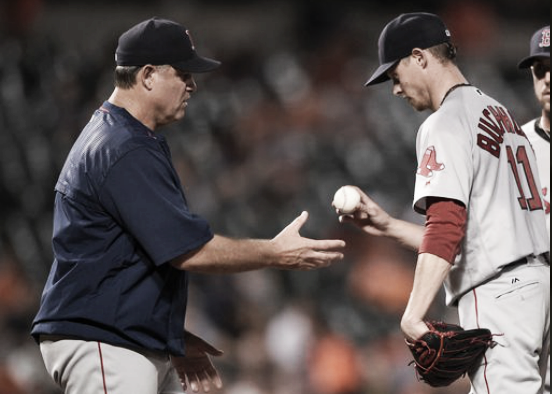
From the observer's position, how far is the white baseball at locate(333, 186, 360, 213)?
3.36 m

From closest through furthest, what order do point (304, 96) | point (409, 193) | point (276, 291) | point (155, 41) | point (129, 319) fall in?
point (129, 319) → point (155, 41) → point (276, 291) → point (409, 193) → point (304, 96)

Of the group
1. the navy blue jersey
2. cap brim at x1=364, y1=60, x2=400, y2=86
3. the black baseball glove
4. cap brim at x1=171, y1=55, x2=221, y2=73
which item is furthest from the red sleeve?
cap brim at x1=171, y1=55, x2=221, y2=73

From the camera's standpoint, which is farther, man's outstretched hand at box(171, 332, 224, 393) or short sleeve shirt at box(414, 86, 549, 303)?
man's outstretched hand at box(171, 332, 224, 393)

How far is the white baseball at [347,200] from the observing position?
336 centimetres

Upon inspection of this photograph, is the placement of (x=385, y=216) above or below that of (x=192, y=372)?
above

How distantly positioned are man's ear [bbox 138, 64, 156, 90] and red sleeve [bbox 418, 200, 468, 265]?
106 centimetres

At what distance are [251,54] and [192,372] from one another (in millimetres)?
6327

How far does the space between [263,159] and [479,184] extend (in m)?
5.02

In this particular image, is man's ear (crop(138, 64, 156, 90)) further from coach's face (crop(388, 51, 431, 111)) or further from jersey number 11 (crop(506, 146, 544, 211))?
jersey number 11 (crop(506, 146, 544, 211))

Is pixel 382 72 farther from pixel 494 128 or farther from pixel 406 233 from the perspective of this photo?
pixel 406 233

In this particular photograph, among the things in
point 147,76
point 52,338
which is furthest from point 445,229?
point 52,338

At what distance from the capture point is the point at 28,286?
6484mm

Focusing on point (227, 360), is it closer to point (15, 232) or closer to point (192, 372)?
Result: point (15, 232)

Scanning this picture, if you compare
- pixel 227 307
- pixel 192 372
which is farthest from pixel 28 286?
pixel 192 372
